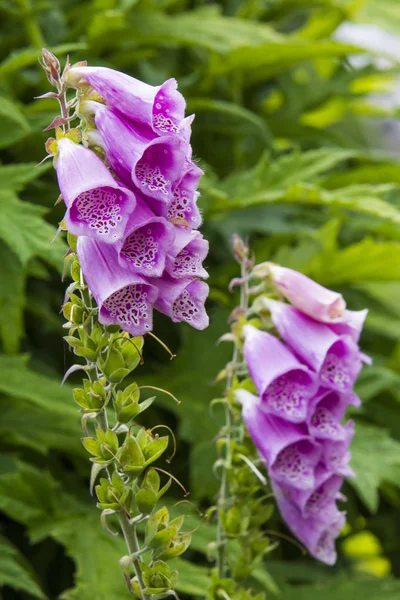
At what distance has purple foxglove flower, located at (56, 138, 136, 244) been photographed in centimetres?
44

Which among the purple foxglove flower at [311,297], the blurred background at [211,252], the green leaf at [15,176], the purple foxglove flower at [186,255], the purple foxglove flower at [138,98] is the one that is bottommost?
the blurred background at [211,252]

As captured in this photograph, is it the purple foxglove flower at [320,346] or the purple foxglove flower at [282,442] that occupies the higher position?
the purple foxglove flower at [320,346]

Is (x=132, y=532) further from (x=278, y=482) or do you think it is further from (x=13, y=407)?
(x=13, y=407)

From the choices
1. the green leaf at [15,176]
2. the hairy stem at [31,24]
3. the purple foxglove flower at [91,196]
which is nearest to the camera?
the purple foxglove flower at [91,196]

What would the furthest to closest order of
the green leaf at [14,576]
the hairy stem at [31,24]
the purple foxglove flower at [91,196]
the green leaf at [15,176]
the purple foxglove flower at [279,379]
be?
the hairy stem at [31,24]
the green leaf at [15,176]
the green leaf at [14,576]
the purple foxglove flower at [279,379]
the purple foxglove flower at [91,196]

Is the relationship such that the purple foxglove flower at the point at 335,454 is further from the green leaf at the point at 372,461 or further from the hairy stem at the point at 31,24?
the hairy stem at the point at 31,24

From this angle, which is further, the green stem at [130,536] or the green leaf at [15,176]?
the green leaf at [15,176]

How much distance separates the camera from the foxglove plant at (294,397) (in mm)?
643

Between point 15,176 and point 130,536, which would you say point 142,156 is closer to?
point 130,536

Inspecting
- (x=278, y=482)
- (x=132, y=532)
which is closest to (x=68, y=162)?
(x=132, y=532)

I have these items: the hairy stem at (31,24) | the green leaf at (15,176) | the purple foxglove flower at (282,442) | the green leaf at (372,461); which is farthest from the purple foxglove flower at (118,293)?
the hairy stem at (31,24)

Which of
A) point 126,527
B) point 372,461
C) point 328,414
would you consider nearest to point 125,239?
point 126,527

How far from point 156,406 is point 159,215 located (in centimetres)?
73

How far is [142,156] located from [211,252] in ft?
2.68
